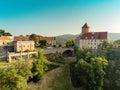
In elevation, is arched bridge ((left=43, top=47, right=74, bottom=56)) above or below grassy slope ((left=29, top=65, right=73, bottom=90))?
above

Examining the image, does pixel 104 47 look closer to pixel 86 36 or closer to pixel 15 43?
pixel 86 36

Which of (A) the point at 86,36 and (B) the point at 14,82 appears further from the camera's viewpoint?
(A) the point at 86,36

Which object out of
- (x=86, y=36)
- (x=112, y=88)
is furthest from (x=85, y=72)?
(x=86, y=36)

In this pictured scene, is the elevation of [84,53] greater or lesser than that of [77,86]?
greater

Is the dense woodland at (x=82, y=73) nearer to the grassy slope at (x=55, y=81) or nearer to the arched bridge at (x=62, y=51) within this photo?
the grassy slope at (x=55, y=81)

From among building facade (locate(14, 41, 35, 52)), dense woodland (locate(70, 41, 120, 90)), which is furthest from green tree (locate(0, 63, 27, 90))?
building facade (locate(14, 41, 35, 52))

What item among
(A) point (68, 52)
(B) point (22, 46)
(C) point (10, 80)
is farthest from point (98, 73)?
(B) point (22, 46)

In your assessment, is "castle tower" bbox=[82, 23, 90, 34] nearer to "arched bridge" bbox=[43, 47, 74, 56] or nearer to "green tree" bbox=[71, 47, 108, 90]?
"arched bridge" bbox=[43, 47, 74, 56]

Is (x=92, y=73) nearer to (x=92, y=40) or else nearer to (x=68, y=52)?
(x=92, y=40)

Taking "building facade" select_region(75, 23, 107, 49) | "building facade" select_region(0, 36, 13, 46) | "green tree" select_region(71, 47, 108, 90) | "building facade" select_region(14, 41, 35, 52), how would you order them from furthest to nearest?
"building facade" select_region(0, 36, 13, 46) < "building facade" select_region(75, 23, 107, 49) < "building facade" select_region(14, 41, 35, 52) < "green tree" select_region(71, 47, 108, 90)
